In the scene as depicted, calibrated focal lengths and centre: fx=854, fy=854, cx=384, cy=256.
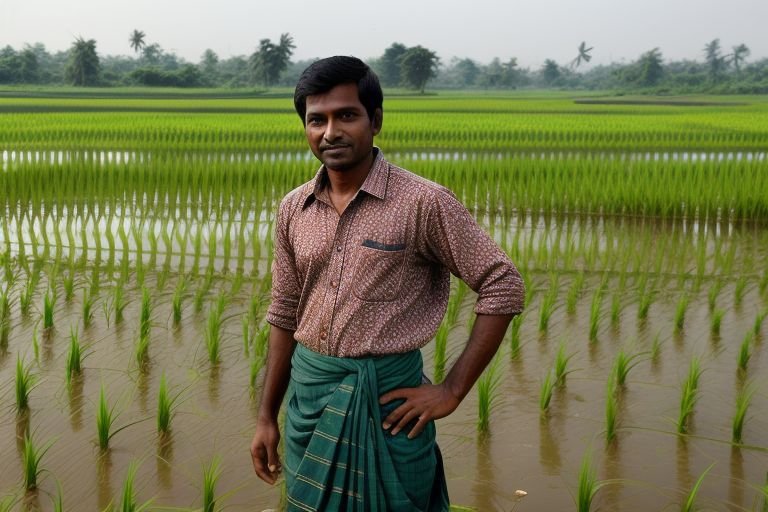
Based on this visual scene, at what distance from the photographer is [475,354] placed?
1491 mm

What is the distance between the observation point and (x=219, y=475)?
276 centimetres

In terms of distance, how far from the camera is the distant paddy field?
2781mm

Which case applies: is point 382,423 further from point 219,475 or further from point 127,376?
point 127,376

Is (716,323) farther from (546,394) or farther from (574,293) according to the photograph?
(546,394)

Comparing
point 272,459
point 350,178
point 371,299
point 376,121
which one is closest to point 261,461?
point 272,459

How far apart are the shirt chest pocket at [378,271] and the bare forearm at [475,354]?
16cm

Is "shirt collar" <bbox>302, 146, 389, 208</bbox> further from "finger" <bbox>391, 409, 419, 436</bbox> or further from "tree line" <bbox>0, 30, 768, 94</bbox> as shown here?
"tree line" <bbox>0, 30, 768, 94</bbox>

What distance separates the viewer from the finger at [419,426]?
4.83 feet

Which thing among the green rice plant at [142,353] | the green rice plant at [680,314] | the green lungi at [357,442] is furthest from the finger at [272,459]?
the green rice plant at [680,314]

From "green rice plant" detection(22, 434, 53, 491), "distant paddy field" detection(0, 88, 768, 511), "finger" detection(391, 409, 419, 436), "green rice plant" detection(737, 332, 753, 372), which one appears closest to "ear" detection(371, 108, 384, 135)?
"finger" detection(391, 409, 419, 436)

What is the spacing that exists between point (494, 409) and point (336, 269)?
6.56 feet

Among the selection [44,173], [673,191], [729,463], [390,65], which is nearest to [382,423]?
[729,463]

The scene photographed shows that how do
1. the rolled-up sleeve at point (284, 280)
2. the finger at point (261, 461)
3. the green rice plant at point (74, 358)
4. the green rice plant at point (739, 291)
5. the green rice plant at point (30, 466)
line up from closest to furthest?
1. the rolled-up sleeve at point (284, 280)
2. the finger at point (261, 461)
3. the green rice plant at point (30, 466)
4. the green rice plant at point (74, 358)
5. the green rice plant at point (739, 291)

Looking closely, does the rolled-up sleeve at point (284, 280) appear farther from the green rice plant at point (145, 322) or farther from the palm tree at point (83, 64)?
the palm tree at point (83, 64)
